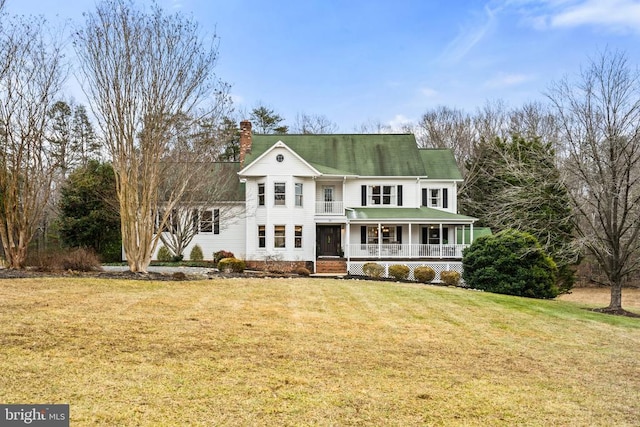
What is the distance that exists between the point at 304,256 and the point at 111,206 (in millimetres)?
12392

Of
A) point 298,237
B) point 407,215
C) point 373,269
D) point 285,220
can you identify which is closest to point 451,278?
point 373,269

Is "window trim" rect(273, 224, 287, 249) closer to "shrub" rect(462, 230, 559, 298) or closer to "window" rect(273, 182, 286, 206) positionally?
"window" rect(273, 182, 286, 206)

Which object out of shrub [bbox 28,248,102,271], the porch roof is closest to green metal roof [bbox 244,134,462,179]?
the porch roof

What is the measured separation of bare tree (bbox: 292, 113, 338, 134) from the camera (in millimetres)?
52812

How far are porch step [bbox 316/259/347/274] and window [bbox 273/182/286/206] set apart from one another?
4.17 meters

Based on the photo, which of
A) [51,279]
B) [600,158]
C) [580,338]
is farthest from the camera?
[600,158]

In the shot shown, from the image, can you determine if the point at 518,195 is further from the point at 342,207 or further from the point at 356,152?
the point at 356,152

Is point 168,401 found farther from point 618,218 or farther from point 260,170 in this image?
point 260,170

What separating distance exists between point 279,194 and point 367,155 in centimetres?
723

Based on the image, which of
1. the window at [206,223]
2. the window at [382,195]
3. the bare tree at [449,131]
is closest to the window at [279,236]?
the window at [206,223]

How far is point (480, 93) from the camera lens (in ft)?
158

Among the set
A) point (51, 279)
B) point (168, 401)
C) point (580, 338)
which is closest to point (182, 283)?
point (51, 279)

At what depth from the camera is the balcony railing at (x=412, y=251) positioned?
85.8 ft

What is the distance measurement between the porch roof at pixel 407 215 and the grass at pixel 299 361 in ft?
38.2
